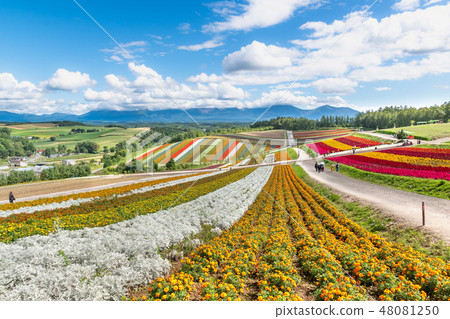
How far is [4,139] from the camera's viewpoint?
49469mm

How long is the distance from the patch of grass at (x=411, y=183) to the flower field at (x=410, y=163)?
0.84 m

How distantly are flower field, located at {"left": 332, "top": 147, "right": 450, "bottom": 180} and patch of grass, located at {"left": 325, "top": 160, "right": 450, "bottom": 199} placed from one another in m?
0.84

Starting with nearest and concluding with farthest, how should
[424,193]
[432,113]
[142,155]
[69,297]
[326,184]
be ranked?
[69,297] < [424,193] < [326,184] < [142,155] < [432,113]

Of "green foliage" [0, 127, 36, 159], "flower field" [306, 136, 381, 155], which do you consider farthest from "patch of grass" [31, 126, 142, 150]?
"flower field" [306, 136, 381, 155]

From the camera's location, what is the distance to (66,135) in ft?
244

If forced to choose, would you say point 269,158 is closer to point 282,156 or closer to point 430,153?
point 282,156

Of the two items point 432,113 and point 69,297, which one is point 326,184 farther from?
point 432,113

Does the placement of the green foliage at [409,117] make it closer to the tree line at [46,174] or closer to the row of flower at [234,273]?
the row of flower at [234,273]

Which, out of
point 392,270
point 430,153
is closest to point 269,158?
point 430,153

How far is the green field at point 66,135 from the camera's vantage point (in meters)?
61.2

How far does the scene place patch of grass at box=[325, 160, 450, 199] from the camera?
50.5ft

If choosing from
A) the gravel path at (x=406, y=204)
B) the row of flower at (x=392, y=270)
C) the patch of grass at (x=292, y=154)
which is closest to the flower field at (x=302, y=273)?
the row of flower at (x=392, y=270)
